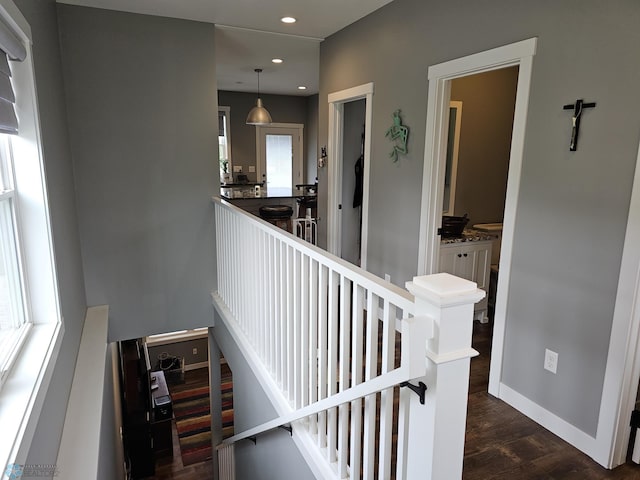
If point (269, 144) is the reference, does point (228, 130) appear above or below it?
above

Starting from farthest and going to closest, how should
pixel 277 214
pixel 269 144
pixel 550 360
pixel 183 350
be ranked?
pixel 183 350 → pixel 269 144 → pixel 277 214 → pixel 550 360

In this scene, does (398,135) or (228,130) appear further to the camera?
(228,130)

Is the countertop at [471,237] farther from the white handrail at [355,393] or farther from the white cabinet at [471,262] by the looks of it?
the white handrail at [355,393]

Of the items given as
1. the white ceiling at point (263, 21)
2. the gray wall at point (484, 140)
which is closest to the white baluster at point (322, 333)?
the white ceiling at point (263, 21)

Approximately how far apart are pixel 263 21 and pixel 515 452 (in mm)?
3672

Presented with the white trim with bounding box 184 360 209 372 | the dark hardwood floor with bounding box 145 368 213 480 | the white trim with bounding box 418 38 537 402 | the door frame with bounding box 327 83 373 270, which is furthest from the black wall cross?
the white trim with bounding box 184 360 209 372

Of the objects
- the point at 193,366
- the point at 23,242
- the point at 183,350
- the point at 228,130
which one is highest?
the point at 228,130

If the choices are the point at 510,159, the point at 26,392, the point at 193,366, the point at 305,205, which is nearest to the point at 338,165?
the point at 305,205

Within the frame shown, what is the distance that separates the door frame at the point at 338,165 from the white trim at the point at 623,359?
85.0 inches

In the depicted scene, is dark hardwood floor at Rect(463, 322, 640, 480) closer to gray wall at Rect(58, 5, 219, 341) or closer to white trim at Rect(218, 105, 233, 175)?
gray wall at Rect(58, 5, 219, 341)

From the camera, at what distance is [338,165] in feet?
14.1

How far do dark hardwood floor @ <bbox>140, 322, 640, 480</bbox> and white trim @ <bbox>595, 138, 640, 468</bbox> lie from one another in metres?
0.10

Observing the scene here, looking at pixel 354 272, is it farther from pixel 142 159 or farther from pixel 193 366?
pixel 193 366

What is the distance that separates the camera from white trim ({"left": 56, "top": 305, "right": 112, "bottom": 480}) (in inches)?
73.3
